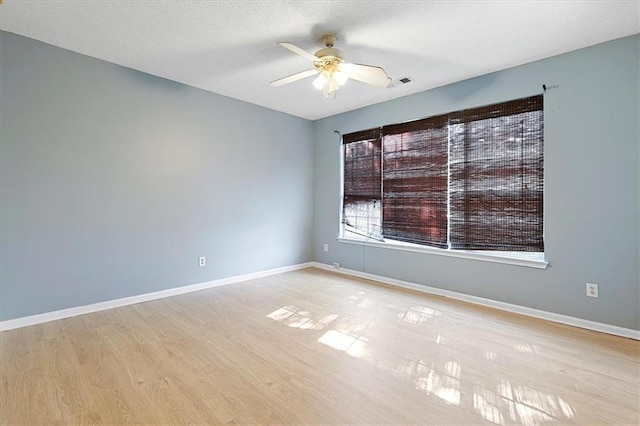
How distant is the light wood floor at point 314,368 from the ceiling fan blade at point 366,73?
223 centimetres

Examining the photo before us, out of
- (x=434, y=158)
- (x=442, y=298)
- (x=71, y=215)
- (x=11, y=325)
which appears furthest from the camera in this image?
(x=434, y=158)

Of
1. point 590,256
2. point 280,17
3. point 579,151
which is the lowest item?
point 590,256

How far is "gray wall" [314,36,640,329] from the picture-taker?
2.55 m

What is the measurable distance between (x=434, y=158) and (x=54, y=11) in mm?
3898

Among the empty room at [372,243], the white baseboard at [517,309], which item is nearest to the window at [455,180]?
the empty room at [372,243]

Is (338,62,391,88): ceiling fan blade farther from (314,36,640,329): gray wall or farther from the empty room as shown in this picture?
(314,36,640,329): gray wall

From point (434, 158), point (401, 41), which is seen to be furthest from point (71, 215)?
point (434, 158)

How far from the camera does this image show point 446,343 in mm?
2443

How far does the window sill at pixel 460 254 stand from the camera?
3.04m

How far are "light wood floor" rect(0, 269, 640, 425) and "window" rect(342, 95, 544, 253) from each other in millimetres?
899

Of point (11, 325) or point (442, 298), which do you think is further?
point (442, 298)

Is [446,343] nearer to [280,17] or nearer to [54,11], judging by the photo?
[280,17]

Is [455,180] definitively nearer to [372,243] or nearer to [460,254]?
[460,254]

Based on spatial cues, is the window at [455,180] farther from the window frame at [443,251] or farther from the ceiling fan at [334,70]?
the ceiling fan at [334,70]
